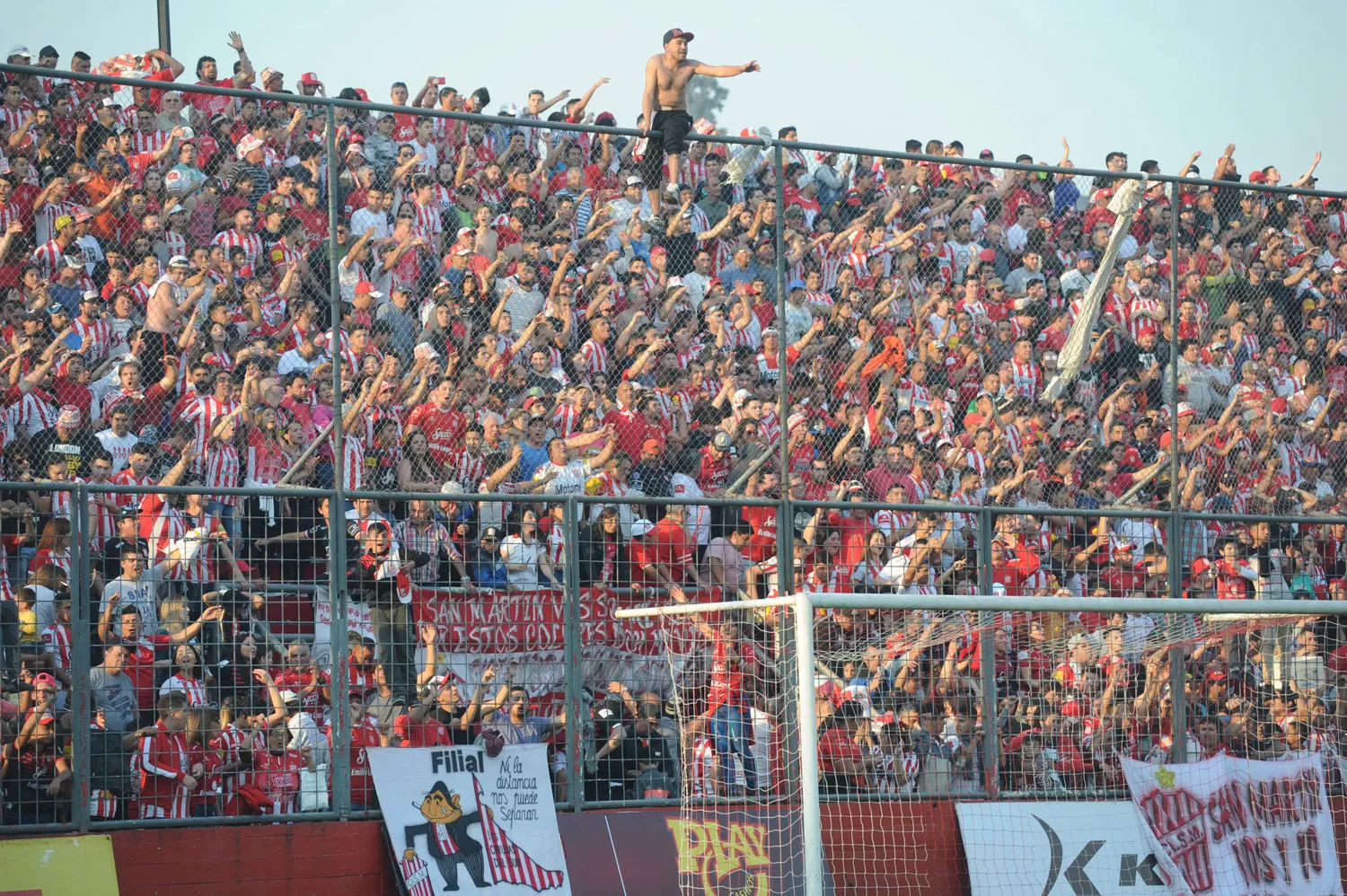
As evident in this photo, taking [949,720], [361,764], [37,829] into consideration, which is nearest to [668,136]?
[949,720]

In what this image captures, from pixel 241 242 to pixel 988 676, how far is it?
18.4 feet

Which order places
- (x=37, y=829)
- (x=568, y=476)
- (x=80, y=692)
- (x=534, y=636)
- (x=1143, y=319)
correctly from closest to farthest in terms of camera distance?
1. (x=37, y=829)
2. (x=80, y=692)
3. (x=534, y=636)
4. (x=568, y=476)
5. (x=1143, y=319)

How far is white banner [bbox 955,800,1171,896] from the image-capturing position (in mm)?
9992

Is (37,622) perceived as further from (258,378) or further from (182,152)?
(182,152)

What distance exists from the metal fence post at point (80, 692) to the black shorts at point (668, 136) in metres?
3.94

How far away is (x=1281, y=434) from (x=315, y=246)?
6.92 metres

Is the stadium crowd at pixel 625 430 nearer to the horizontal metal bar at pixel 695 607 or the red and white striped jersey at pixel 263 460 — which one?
the red and white striped jersey at pixel 263 460

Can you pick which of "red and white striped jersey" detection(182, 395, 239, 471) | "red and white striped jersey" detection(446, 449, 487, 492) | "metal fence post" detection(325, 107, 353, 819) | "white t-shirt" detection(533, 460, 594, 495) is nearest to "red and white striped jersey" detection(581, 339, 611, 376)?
"white t-shirt" detection(533, 460, 594, 495)

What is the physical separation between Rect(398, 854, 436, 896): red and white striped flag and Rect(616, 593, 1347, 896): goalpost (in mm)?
1468

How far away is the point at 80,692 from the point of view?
8492 mm

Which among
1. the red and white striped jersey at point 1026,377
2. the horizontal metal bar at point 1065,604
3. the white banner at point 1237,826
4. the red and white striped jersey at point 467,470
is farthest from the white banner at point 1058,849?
the red and white striped jersey at point 467,470

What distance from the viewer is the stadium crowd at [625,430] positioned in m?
8.95

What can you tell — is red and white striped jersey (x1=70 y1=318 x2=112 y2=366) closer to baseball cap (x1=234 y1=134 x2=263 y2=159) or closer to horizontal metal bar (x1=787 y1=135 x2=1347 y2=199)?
baseball cap (x1=234 y1=134 x2=263 y2=159)

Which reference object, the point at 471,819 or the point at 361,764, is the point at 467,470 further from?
the point at 471,819
